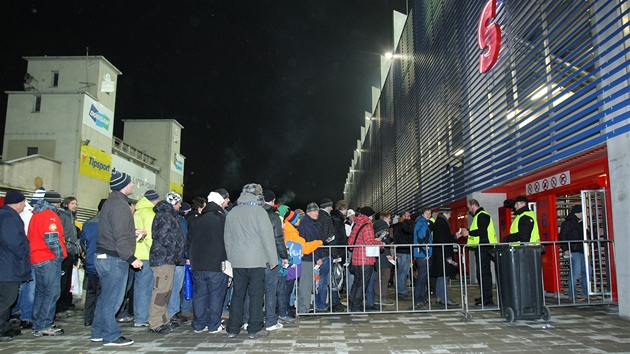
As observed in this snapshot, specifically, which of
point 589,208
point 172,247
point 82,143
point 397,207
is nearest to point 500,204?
point 589,208

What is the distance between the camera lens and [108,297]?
5.46 metres

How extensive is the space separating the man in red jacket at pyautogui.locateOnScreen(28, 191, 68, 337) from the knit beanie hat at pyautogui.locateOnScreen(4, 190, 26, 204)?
25 centimetres

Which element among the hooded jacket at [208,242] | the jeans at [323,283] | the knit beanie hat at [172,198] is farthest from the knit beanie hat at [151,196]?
the jeans at [323,283]

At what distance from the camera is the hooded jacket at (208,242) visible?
617 cm

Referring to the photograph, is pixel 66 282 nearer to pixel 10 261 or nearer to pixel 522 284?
pixel 10 261

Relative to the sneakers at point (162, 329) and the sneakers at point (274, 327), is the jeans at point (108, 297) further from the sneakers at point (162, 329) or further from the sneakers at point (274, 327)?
the sneakers at point (274, 327)

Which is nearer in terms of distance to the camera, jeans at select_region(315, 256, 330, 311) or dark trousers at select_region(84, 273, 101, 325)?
dark trousers at select_region(84, 273, 101, 325)

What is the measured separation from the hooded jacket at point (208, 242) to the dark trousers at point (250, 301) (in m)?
0.38

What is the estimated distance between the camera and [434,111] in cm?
1620

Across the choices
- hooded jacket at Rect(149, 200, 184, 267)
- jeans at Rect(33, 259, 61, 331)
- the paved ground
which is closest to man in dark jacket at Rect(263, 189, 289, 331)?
the paved ground

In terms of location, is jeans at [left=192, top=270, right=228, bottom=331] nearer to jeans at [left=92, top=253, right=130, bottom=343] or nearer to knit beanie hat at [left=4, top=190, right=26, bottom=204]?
jeans at [left=92, top=253, right=130, bottom=343]

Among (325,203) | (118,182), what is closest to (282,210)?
(325,203)

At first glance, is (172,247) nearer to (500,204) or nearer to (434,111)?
(500,204)

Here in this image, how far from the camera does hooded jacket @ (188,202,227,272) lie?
6168 millimetres
